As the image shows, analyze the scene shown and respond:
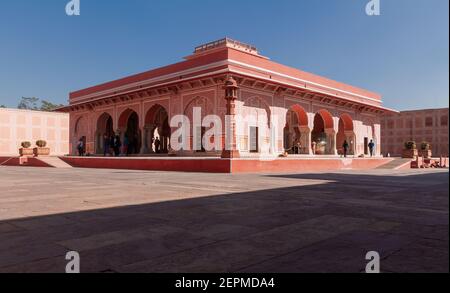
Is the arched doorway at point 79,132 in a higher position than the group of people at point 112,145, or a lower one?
higher

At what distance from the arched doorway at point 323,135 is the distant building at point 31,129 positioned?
99.3 ft

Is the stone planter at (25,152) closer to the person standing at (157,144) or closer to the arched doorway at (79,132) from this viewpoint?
the arched doorway at (79,132)

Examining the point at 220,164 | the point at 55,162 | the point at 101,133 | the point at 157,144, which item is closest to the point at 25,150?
the point at 55,162

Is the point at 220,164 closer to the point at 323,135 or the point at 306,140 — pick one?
the point at 306,140

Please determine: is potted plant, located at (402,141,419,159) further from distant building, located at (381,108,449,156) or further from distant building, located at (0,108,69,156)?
distant building, located at (0,108,69,156)

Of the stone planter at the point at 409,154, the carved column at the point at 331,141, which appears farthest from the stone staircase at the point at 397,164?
the carved column at the point at 331,141

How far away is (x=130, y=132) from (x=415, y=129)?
1505 inches

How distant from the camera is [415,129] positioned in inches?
1887

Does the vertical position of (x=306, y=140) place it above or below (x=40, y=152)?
above

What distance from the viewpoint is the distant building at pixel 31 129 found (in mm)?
38625

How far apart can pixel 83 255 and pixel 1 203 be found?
3513mm

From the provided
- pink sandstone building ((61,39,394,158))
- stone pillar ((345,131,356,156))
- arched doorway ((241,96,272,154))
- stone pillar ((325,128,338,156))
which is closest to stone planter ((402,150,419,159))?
pink sandstone building ((61,39,394,158))

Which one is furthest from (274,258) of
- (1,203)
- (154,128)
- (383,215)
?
(154,128)

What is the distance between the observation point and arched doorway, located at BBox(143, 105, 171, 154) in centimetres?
2341
